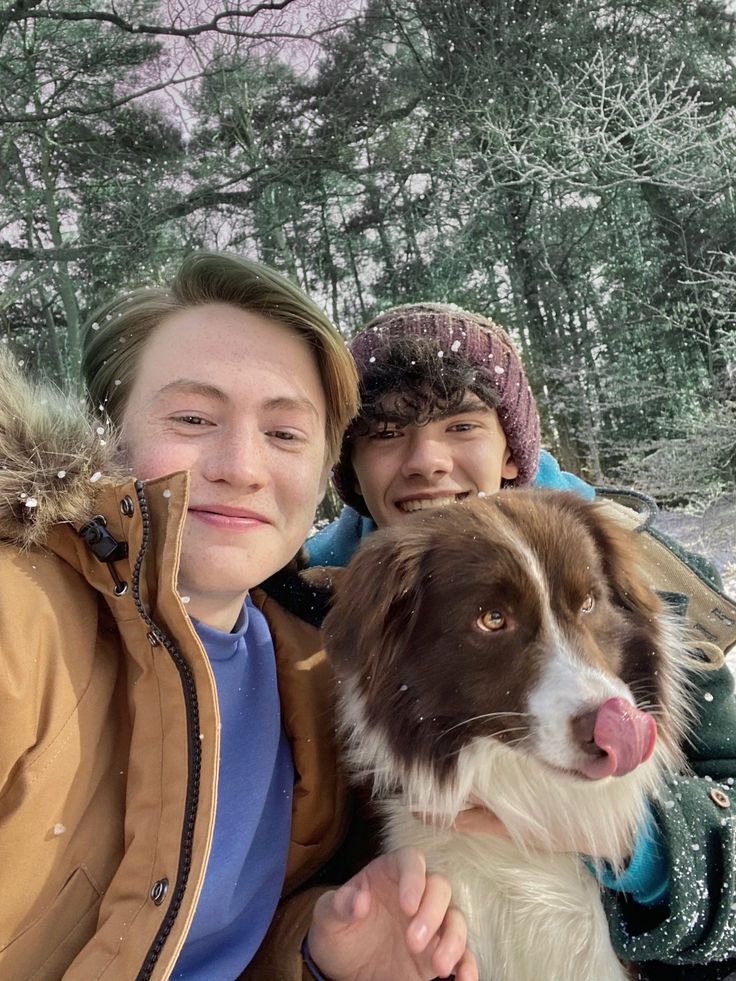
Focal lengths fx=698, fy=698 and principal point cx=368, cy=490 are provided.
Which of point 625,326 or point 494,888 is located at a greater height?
point 625,326

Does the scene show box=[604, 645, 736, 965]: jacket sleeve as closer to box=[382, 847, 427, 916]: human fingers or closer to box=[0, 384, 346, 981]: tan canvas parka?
box=[382, 847, 427, 916]: human fingers

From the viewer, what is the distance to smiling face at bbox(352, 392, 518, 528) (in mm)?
2633

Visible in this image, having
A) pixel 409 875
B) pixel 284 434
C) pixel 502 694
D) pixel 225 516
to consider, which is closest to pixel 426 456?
pixel 284 434

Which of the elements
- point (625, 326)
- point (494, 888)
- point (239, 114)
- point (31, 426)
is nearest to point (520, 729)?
point (494, 888)

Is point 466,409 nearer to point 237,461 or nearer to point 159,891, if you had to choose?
point 237,461

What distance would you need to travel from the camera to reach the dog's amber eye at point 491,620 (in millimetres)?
1836

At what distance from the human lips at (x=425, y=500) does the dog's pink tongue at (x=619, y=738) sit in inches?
44.4

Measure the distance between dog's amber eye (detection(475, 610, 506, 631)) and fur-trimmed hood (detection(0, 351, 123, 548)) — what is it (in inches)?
39.9

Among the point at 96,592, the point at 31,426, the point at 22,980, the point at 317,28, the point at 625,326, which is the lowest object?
the point at 22,980

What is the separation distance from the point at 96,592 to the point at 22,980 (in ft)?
2.78

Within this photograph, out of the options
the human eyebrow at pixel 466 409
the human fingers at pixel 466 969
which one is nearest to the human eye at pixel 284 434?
the human eyebrow at pixel 466 409

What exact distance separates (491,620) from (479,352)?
1.27 metres

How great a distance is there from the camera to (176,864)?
1.51 m

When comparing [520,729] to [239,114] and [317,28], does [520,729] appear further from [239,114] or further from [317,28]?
[317,28]
